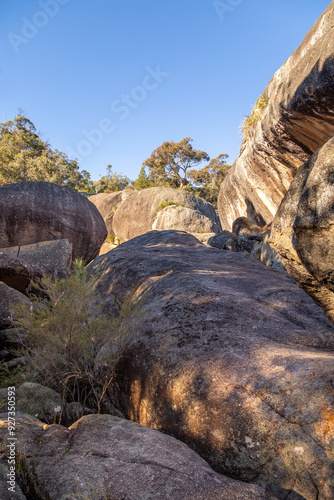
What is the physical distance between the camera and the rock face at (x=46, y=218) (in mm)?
11703

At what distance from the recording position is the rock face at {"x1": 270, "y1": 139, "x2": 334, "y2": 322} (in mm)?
2094

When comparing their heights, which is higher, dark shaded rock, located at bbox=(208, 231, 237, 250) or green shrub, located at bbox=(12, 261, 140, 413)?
dark shaded rock, located at bbox=(208, 231, 237, 250)

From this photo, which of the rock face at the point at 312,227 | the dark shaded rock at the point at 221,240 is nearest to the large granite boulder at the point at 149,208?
the dark shaded rock at the point at 221,240

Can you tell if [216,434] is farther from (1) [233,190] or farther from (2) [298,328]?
(1) [233,190]

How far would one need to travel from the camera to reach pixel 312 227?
86.3 inches

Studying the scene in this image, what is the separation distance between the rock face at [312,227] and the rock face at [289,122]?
4182mm

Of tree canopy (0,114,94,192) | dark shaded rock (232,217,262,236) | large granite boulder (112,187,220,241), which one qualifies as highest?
tree canopy (0,114,94,192)

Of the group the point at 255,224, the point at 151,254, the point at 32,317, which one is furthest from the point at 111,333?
the point at 255,224

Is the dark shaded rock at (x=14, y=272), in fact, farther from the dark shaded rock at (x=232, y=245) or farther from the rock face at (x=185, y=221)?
the rock face at (x=185, y=221)

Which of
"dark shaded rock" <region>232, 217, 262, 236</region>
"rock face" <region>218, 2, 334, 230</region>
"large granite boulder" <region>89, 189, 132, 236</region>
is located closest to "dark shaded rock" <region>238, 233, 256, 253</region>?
"rock face" <region>218, 2, 334, 230</region>

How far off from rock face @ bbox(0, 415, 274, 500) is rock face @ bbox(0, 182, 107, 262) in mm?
10120

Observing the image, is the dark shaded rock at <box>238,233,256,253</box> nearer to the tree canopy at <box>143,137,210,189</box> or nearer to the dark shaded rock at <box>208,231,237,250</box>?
the dark shaded rock at <box>208,231,237,250</box>

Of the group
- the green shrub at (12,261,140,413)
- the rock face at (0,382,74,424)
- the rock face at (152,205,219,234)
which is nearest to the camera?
the rock face at (0,382,74,424)

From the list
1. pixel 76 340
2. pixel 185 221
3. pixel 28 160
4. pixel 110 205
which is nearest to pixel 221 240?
pixel 185 221
